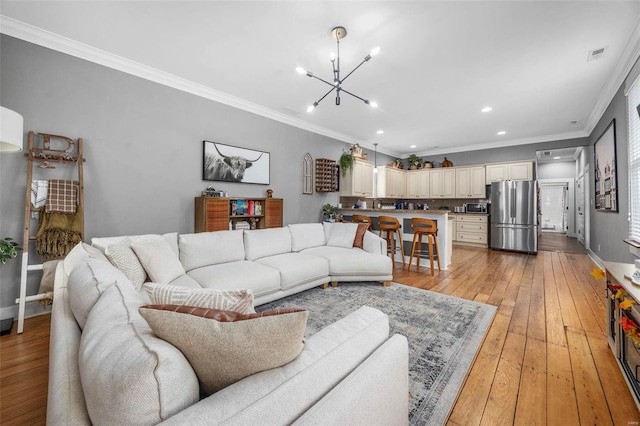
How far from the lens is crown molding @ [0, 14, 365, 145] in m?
2.50

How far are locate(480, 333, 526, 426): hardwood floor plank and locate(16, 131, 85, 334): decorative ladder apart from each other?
11.6 ft

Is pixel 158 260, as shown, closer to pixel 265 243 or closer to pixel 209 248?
pixel 209 248

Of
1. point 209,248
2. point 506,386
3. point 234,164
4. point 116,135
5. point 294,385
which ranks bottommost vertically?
point 506,386

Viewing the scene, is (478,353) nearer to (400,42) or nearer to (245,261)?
(245,261)

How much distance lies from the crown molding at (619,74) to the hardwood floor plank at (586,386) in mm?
2912

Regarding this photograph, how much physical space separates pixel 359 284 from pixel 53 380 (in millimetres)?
3156

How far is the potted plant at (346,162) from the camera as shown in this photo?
19.4ft

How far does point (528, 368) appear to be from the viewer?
6.08 feet

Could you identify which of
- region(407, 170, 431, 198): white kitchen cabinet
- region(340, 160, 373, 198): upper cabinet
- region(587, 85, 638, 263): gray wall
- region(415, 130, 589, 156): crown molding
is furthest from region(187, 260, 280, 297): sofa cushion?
region(415, 130, 589, 156): crown molding

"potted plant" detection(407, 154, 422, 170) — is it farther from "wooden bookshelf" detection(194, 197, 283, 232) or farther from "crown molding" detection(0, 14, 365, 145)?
"wooden bookshelf" detection(194, 197, 283, 232)

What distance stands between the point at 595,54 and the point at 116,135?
5.42 metres

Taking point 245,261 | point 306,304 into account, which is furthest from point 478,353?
point 245,261

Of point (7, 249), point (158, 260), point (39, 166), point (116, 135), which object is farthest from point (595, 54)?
point (7, 249)

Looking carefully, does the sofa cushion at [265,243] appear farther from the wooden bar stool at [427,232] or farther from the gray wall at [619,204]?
the gray wall at [619,204]
